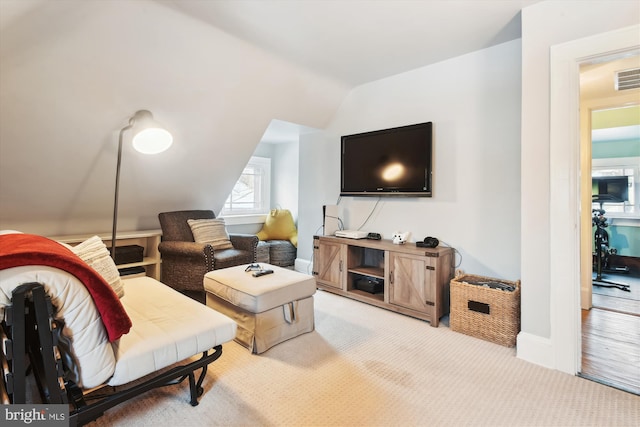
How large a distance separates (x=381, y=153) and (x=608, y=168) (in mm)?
4523

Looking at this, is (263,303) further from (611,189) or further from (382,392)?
(611,189)

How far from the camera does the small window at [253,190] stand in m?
5.48

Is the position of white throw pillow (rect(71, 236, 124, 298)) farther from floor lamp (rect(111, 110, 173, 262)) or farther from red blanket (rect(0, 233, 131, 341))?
floor lamp (rect(111, 110, 173, 262))

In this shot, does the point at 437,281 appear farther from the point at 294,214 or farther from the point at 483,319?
the point at 294,214

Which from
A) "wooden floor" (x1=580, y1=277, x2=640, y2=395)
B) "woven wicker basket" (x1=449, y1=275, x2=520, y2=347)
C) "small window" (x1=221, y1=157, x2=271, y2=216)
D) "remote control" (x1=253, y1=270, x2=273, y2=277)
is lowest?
"wooden floor" (x1=580, y1=277, x2=640, y2=395)

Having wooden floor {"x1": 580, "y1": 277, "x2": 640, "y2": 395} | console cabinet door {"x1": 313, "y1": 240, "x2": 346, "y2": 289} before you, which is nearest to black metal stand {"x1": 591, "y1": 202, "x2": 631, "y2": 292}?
wooden floor {"x1": 580, "y1": 277, "x2": 640, "y2": 395}

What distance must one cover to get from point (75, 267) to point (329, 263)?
103 inches

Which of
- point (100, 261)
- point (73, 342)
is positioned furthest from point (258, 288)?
point (73, 342)

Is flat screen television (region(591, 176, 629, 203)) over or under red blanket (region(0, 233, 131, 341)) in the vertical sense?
over

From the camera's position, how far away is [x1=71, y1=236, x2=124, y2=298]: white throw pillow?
1879 millimetres

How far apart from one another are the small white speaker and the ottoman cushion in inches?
45.8

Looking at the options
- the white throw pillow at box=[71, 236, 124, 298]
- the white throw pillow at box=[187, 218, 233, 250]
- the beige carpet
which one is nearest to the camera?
the beige carpet

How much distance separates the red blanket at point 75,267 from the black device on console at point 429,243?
2462 mm

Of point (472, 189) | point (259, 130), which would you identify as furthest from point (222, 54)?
point (472, 189)
